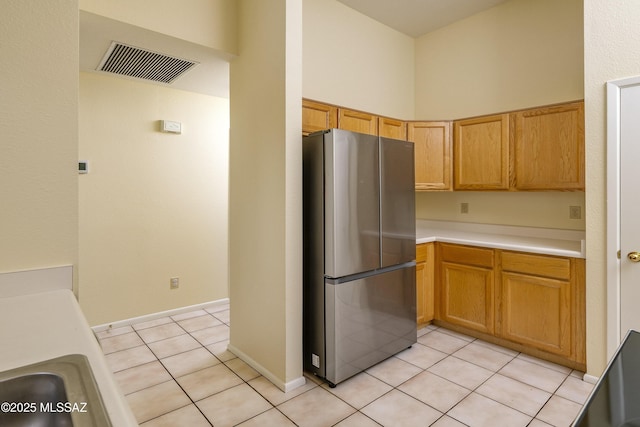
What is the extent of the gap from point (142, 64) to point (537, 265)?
11.5 ft

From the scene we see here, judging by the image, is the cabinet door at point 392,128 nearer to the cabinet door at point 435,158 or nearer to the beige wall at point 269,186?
the cabinet door at point 435,158

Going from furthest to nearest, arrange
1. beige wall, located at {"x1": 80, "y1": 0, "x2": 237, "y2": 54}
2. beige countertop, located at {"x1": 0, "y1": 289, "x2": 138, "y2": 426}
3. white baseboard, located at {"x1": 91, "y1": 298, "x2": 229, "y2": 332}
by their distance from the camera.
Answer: white baseboard, located at {"x1": 91, "y1": 298, "x2": 229, "y2": 332}, beige wall, located at {"x1": 80, "y1": 0, "x2": 237, "y2": 54}, beige countertop, located at {"x1": 0, "y1": 289, "x2": 138, "y2": 426}

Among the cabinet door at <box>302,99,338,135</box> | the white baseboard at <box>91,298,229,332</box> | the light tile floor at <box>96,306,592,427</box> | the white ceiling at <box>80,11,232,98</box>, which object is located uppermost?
the white ceiling at <box>80,11,232,98</box>

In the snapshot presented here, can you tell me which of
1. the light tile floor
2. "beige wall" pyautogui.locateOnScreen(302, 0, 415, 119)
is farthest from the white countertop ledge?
"beige wall" pyautogui.locateOnScreen(302, 0, 415, 119)

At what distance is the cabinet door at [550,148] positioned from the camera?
2666 mm

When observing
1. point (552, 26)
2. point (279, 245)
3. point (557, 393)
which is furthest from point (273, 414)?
point (552, 26)

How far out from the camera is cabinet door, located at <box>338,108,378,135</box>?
303 cm

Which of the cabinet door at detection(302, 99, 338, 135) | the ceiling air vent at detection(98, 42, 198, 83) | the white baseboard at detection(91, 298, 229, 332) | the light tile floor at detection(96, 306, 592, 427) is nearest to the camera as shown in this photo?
the light tile floor at detection(96, 306, 592, 427)

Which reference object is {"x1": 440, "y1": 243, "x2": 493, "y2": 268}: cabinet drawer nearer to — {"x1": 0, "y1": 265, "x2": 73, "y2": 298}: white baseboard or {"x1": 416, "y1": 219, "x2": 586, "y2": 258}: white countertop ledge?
{"x1": 416, "y1": 219, "x2": 586, "y2": 258}: white countertop ledge

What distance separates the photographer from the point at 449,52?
3.81m

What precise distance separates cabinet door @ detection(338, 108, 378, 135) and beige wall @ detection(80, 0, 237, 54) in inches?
39.5

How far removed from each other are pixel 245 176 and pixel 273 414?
1.60 metres

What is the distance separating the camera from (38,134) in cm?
124

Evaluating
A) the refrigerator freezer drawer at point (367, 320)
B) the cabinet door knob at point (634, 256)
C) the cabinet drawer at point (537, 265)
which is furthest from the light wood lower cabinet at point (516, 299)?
the refrigerator freezer drawer at point (367, 320)
